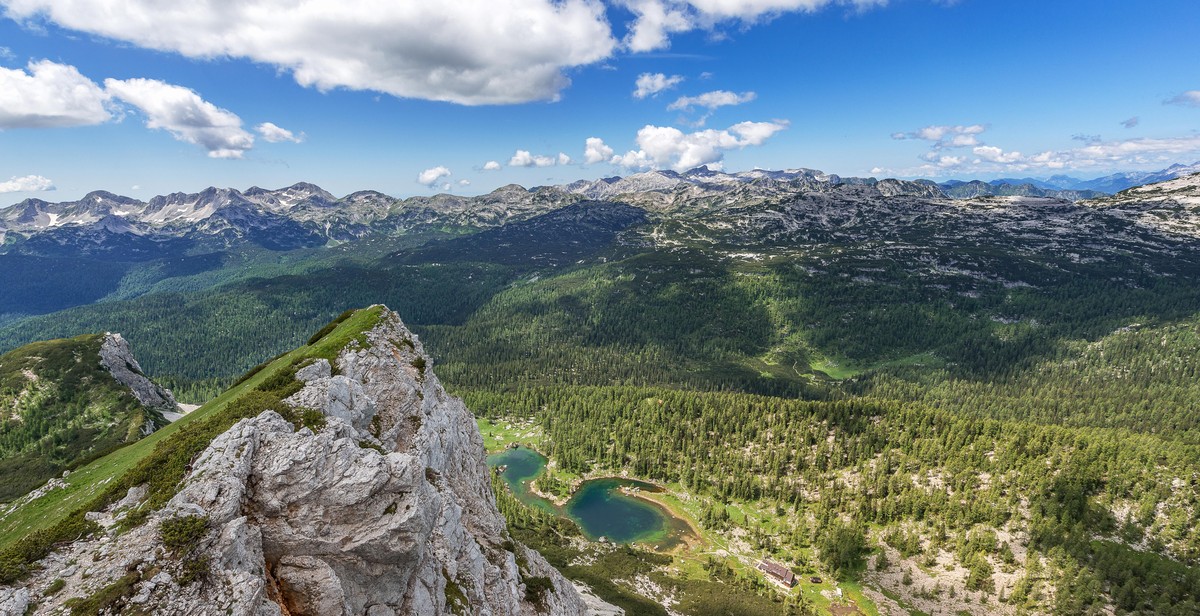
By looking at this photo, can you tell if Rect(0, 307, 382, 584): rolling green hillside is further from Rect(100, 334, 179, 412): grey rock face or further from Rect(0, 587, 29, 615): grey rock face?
Rect(100, 334, 179, 412): grey rock face

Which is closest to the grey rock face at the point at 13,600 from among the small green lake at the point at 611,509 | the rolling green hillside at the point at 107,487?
the rolling green hillside at the point at 107,487

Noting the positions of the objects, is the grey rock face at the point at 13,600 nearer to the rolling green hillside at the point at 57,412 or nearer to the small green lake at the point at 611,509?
the rolling green hillside at the point at 57,412

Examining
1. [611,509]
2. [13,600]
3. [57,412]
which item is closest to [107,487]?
[13,600]

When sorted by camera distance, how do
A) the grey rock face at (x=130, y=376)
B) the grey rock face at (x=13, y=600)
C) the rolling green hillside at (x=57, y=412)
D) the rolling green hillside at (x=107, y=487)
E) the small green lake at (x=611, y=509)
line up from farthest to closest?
1. the small green lake at (x=611, y=509)
2. the grey rock face at (x=130, y=376)
3. the rolling green hillside at (x=57, y=412)
4. the rolling green hillside at (x=107, y=487)
5. the grey rock face at (x=13, y=600)

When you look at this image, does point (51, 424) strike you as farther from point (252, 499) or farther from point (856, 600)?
point (856, 600)

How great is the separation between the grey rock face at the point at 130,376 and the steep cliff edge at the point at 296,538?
96674 mm

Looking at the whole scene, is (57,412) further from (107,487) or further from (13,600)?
(13,600)

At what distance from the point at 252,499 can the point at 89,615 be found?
27.9 feet

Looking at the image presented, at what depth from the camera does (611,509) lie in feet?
482

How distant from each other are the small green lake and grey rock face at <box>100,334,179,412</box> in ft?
307

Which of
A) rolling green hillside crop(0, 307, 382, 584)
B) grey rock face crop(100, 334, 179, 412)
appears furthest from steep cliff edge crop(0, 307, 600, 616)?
grey rock face crop(100, 334, 179, 412)

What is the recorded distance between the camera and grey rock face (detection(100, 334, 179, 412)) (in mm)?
111188

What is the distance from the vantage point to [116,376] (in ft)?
367

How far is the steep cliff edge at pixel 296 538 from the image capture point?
22062mm
